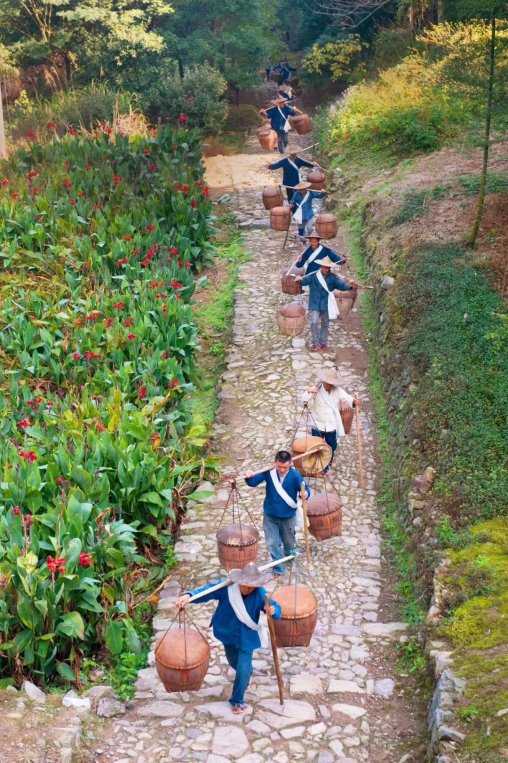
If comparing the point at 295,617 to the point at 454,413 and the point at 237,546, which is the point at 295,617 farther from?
the point at 454,413

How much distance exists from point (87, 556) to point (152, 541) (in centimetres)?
192

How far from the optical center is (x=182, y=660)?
7.13 metres

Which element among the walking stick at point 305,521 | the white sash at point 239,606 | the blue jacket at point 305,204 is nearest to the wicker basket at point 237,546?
the walking stick at point 305,521

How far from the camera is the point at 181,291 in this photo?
48.1ft

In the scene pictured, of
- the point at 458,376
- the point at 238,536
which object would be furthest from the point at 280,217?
the point at 238,536

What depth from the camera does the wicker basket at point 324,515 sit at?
916cm

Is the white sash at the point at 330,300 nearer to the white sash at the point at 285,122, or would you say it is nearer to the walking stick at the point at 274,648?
the walking stick at the point at 274,648

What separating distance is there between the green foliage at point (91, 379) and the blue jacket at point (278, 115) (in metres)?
1.93

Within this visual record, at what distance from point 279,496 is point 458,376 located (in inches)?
117

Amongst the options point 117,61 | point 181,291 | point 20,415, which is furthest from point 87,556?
point 117,61

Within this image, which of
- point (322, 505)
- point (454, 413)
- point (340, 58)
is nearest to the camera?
point (322, 505)

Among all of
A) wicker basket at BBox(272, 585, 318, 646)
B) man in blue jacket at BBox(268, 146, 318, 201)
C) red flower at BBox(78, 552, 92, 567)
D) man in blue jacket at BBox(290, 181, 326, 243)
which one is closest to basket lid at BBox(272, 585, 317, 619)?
wicker basket at BBox(272, 585, 318, 646)

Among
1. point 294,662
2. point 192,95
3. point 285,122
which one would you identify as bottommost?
point 294,662

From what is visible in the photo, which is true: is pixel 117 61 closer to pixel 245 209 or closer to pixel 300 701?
pixel 245 209
